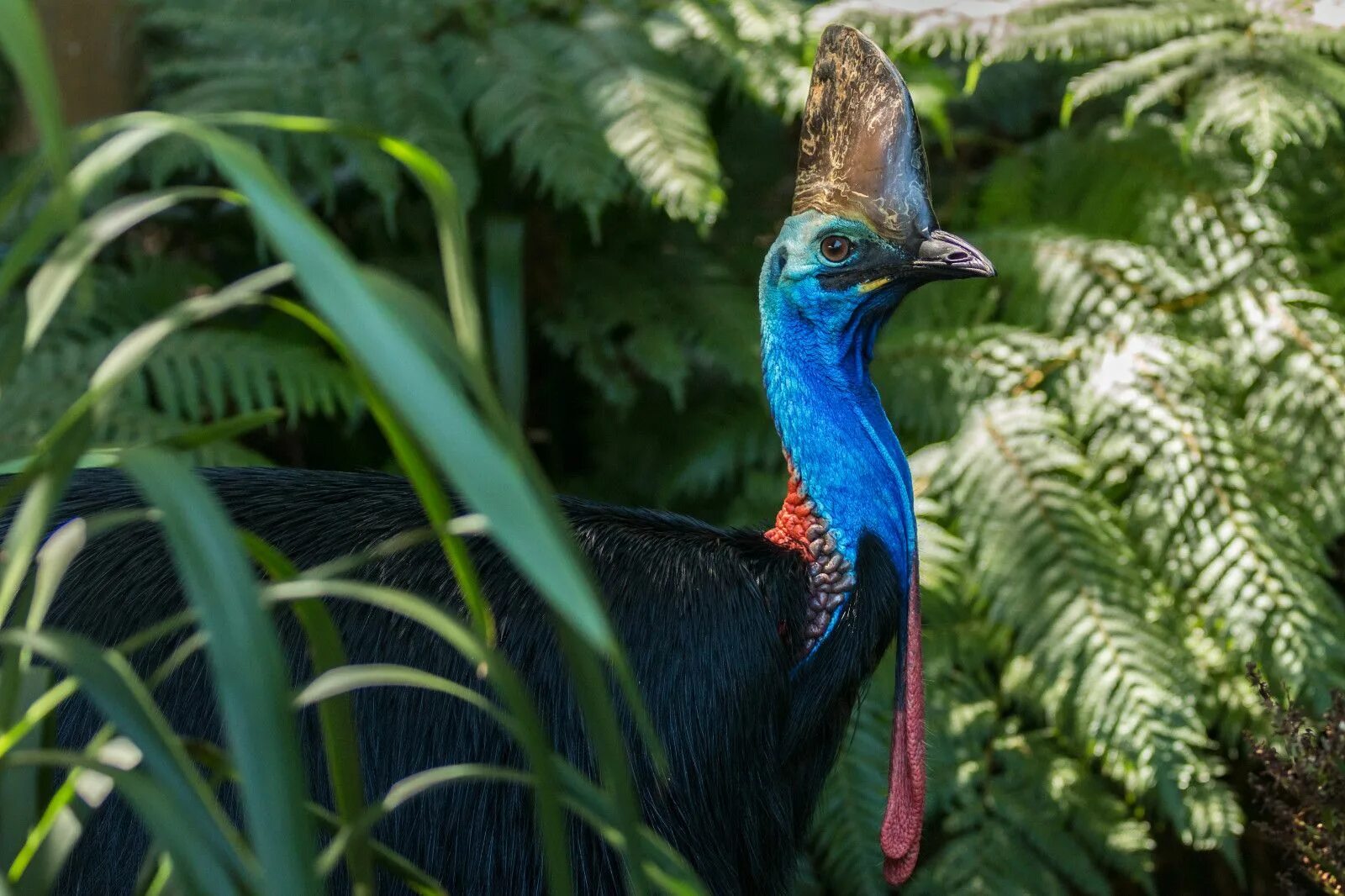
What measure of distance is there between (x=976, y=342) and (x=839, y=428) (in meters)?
1.01

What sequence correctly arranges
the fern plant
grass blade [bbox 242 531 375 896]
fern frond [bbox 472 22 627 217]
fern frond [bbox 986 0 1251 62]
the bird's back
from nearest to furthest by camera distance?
grass blade [bbox 242 531 375 896]
the bird's back
the fern plant
fern frond [bbox 472 22 627 217]
fern frond [bbox 986 0 1251 62]

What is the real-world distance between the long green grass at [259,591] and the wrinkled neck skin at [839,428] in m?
0.70

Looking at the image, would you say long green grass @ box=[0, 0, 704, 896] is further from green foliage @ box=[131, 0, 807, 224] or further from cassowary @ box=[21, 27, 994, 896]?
green foliage @ box=[131, 0, 807, 224]

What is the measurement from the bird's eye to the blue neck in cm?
6

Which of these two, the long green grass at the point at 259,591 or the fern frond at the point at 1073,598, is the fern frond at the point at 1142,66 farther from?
the long green grass at the point at 259,591

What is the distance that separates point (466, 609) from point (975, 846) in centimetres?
103

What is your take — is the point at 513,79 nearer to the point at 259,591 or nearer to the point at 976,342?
the point at 976,342

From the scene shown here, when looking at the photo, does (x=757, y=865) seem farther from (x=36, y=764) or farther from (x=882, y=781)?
(x=36, y=764)

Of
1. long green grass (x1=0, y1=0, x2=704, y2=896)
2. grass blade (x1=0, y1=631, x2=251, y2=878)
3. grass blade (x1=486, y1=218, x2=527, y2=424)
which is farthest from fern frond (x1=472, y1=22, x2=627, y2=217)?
grass blade (x1=0, y1=631, x2=251, y2=878)

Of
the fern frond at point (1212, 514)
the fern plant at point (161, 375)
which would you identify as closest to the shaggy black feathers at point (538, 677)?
the fern plant at point (161, 375)

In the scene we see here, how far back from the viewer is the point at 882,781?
7.29 ft

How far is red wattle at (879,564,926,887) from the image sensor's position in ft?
5.37

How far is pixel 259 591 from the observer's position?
71cm

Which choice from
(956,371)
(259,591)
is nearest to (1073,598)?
(956,371)
